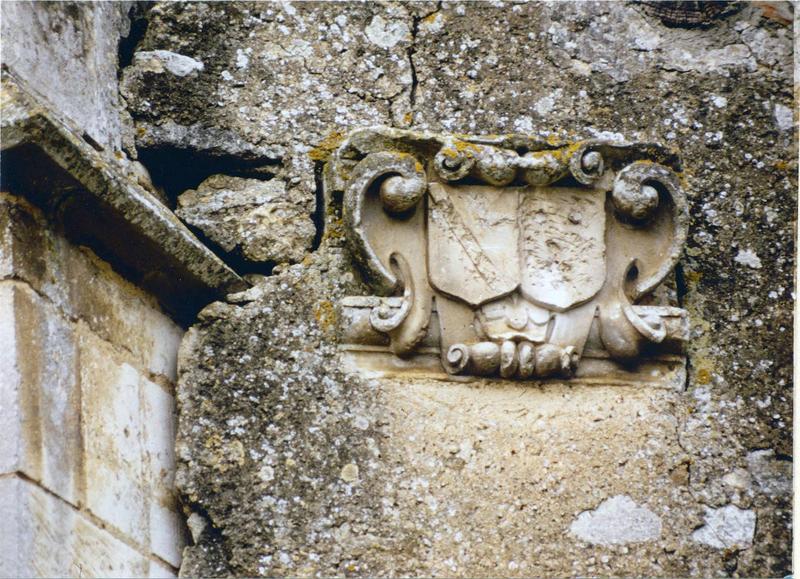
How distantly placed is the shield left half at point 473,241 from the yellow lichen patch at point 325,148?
309 mm

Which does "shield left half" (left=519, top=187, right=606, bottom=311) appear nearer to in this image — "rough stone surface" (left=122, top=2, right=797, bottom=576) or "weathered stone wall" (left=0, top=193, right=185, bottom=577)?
"rough stone surface" (left=122, top=2, right=797, bottom=576)

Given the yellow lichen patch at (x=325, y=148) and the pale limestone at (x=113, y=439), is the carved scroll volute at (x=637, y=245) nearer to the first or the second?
the yellow lichen patch at (x=325, y=148)

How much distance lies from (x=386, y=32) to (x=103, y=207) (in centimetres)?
101

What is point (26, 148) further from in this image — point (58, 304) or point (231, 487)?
point (231, 487)

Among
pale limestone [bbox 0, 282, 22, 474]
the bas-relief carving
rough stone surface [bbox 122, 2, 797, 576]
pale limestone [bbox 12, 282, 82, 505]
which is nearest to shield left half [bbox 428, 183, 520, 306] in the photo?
the bas-relief carving

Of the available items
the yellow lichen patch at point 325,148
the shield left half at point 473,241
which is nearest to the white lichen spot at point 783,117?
the shield left half at point 473,241

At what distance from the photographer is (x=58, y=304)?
4492 millimetres

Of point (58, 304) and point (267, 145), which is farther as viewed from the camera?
point (267, 145)

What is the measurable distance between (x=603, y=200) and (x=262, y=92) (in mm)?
921

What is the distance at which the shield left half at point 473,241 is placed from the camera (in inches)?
189

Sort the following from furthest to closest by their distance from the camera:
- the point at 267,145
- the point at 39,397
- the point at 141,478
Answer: the point at 267,145
the point at 141,478
the point at 39,397

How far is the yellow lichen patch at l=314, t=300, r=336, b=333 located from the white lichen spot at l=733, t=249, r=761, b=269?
1.07 meters

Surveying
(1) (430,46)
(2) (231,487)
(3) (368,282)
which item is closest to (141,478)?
(2) (231,487)

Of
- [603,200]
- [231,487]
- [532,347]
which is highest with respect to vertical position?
[603,200]
